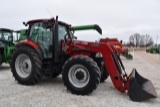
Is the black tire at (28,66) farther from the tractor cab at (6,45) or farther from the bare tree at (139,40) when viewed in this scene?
the bare tree at (139,40)

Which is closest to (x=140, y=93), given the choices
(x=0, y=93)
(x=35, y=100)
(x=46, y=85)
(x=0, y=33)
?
(x=35, y=100)

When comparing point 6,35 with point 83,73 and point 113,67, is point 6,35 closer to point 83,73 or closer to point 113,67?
point 83,73

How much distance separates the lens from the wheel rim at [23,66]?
25.5ft

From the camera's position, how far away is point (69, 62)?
660 centimetres

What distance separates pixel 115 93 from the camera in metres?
6.73

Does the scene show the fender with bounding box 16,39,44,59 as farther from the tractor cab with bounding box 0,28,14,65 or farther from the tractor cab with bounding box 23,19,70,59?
the tractor cab with bounding box 0,28,14,65

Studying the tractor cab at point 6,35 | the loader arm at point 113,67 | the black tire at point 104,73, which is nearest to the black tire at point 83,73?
the loader arm at point 113,67

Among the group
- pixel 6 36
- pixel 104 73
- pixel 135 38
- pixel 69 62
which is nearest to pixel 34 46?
pixel 69 62

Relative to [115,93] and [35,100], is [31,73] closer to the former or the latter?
[35,100]

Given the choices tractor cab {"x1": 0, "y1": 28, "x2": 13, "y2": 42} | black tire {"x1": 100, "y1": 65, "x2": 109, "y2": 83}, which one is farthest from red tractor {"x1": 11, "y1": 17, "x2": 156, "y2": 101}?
tractor cab {"x1": 0, "y1": 28, "x2": 13, "y2": 42}

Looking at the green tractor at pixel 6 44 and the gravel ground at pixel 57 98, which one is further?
the green tractor at pixel 6 44

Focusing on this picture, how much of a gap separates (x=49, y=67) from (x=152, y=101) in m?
3.23

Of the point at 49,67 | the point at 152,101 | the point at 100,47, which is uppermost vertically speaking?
the point at 100,47

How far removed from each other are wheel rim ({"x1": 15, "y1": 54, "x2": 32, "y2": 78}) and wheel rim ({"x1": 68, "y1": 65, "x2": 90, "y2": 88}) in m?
1.71
